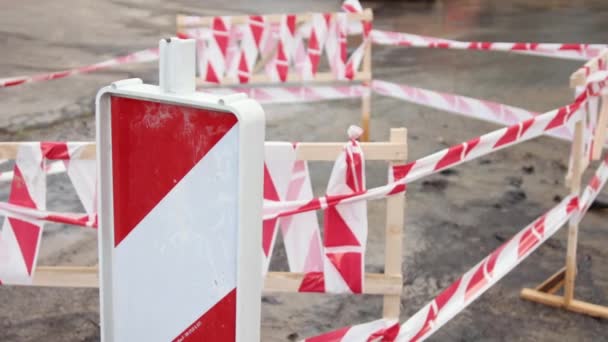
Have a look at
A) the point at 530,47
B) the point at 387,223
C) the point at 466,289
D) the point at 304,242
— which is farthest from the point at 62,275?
the point at 530,47

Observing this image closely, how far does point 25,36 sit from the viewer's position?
1466 cm

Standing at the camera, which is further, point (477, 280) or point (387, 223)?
point (477, 280)

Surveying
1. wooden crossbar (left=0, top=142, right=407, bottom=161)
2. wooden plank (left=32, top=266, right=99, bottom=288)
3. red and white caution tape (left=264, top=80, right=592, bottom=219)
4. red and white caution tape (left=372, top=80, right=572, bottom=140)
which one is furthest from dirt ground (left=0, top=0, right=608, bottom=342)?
wooden crossbar (left=0, top=142, right=407, bottom=161)

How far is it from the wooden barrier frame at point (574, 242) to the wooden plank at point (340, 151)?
5.78ft

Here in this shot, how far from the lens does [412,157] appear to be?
8.19 meters

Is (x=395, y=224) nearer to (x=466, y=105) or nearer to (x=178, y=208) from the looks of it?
(x=178, y=208)

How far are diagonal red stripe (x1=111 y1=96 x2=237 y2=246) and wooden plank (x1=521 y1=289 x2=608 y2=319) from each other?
357cm

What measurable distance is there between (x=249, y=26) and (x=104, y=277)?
20.8 ft

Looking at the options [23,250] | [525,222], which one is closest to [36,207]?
[23,250]

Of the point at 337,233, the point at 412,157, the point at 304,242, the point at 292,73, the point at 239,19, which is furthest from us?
the point at 292,73

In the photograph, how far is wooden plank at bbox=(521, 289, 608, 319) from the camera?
15.8 ft

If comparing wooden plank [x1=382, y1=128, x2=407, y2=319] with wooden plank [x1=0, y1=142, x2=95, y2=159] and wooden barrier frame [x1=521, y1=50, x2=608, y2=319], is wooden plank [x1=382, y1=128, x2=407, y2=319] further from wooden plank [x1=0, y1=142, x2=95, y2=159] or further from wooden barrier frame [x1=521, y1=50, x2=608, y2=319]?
wooden barrier frame [x1=521, y1=50, x2=608, y2=319]

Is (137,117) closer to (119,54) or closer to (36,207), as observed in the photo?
(36,207)

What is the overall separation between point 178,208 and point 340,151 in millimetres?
1310
